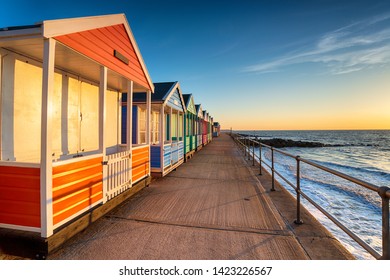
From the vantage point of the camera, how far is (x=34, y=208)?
2574mm

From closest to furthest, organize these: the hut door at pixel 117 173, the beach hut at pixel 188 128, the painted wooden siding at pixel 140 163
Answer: the hut door at pixel 117 173 < the painted wooden siding at pixel 140 163 < the beach hut at pixel 188 128

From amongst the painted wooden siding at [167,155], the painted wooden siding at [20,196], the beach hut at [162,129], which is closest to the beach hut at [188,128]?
the beach hut at [162,129]

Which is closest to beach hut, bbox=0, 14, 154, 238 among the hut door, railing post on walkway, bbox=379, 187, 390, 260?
the hut door

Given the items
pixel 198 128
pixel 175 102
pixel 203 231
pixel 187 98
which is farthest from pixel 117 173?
pixel 198 128

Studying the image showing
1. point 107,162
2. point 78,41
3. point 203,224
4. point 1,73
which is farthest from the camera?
point 107,162

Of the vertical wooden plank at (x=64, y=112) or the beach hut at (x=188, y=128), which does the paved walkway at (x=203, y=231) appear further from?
the beach hut at (x=188, y=128)

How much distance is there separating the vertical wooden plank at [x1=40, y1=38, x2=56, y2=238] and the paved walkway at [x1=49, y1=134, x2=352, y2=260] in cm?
49

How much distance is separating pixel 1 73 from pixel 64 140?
1.68 m

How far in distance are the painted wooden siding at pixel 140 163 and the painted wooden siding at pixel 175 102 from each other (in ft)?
8.48

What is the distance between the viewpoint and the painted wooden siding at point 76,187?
2.68 metres

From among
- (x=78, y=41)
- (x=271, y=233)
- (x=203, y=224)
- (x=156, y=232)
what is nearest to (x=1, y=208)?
(x=156, y=232)

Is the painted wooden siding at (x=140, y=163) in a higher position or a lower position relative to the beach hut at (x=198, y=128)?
lower
